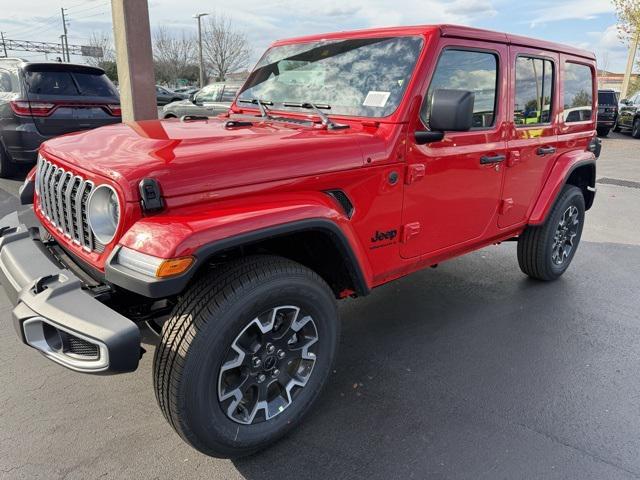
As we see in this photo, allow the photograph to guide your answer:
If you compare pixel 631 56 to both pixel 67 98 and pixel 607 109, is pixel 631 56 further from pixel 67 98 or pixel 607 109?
pixel 67 98

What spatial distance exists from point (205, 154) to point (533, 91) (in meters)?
2.68

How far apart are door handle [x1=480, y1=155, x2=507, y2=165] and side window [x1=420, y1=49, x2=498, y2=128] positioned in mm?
208

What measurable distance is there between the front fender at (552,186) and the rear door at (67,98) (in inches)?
243

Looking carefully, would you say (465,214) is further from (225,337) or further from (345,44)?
(225,337)

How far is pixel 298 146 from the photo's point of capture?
232 centimetres

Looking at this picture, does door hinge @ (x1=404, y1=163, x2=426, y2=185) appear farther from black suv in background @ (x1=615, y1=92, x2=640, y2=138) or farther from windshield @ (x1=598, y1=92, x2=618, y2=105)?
black suv in background @ (x1=615, y1=92, x2=640, y2=138)

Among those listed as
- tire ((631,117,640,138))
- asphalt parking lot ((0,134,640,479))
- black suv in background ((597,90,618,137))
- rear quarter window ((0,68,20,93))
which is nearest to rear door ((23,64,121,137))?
rear quarter window ((0,68,20,93))

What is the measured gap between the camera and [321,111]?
297 cm

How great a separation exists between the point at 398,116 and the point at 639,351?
92.3 inches

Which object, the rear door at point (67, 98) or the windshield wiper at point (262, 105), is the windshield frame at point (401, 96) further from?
the rear door at point (67, 98)

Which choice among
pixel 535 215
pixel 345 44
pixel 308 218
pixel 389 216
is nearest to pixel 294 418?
pixel 308 218

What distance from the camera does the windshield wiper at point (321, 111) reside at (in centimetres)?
274

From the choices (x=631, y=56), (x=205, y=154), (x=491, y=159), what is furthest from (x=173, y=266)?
(x=631, y=56)

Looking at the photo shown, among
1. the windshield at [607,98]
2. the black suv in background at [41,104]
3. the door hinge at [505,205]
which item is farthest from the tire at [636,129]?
the black suv in background at [41,104]
